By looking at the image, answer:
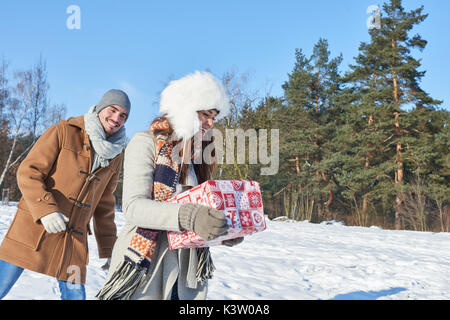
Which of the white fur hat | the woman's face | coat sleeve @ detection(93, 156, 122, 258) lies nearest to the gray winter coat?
the white fur hat

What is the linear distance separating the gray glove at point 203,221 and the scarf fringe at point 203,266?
328mm

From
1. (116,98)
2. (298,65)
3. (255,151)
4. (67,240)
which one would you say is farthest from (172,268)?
(298,65)

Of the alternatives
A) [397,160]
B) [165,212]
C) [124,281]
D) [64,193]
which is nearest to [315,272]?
[64,193]

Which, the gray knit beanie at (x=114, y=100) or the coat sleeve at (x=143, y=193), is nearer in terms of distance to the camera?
the coat sleeve at (x=143, y=193)

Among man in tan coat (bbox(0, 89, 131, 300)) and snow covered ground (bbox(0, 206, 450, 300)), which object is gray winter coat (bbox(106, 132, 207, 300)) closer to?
man in tan coat (bbox(0, 89, 131, 300))

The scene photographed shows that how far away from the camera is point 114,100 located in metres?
2.09

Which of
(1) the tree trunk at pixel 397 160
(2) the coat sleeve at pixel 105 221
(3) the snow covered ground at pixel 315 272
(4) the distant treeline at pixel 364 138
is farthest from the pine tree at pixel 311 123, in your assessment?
(2) the coat sleeve at pixel 105 221

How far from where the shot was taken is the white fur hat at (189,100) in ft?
5.16

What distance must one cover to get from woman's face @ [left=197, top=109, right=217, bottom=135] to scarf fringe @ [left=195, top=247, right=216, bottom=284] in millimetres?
554

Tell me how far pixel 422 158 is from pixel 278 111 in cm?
890

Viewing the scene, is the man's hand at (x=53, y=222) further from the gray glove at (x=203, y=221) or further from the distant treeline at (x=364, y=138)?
the distant treeline at (x=364, y=138)

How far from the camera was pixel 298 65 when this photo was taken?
27297 mm
